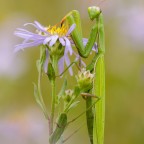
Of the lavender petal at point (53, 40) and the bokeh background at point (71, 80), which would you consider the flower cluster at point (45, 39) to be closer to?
the lavender petal at point (53, 40)

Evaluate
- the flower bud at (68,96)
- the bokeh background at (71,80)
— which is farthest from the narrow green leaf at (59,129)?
the bokeh background at (71,80)

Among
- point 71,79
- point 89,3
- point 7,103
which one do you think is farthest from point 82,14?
point 7,103

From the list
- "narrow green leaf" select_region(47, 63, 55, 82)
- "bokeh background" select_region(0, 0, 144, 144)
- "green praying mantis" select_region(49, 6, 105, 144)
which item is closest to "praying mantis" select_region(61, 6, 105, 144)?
"green praying mantis" select_region(49, 6, 105, 144)

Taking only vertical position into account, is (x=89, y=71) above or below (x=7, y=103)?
above

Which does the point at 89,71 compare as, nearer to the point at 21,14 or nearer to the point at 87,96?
the point at 87,96

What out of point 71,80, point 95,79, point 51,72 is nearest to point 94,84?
point 95,79
